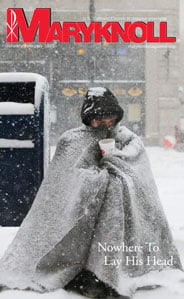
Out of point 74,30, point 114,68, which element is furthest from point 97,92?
point 74,30

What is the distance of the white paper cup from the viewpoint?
11.1ft

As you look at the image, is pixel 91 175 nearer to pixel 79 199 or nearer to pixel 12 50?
pixel 79 199

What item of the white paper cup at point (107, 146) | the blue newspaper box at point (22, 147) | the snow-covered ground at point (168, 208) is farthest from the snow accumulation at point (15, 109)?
the white paper cup at point (107, 146)

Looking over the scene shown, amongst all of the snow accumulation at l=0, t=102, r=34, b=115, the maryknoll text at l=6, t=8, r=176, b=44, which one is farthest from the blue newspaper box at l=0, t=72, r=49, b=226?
the maryknoll text at l=6, t=8, r=176, b=44

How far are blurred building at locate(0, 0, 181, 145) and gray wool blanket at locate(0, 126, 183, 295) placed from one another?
1728 centimetres

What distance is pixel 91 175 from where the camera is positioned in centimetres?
345

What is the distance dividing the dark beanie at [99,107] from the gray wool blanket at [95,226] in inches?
4.5

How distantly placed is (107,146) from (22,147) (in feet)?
6.23

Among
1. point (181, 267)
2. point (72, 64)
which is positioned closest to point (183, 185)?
point (181, 267)

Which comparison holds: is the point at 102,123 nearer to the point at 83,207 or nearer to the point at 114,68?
the point at 83,207

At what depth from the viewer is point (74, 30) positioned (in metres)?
21.3

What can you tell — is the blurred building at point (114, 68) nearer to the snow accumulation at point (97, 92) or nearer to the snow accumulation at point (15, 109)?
the snow accumulation at point (15, 109)

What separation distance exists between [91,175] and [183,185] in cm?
613

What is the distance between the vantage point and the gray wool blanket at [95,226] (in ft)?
10.9
